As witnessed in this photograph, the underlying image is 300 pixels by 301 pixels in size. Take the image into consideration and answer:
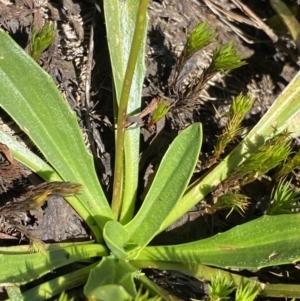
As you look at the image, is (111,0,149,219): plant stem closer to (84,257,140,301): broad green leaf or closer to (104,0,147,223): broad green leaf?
(104,0,147,223): broad green leaf

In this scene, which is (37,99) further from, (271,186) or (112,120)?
(271,186)

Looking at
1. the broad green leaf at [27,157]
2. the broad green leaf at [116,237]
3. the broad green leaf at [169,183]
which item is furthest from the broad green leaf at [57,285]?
the broad green leaf at [27,157]

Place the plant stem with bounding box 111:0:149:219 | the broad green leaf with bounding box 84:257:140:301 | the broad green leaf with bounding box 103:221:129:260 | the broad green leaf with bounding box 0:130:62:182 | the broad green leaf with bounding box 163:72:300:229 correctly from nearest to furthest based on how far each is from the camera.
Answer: the plant stem with bounding box 111:0:149:219
the broad green leaf with bounding box 84:257:140:301
the broad green leaf with bounding box 103:221:129:260
the broad green leaf with bounding box 0:130:62:182
the broad green leaf with bounding box 163:72:300:229

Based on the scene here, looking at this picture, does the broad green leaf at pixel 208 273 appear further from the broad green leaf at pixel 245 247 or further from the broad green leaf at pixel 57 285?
the broad green leaf at pixel 57 285

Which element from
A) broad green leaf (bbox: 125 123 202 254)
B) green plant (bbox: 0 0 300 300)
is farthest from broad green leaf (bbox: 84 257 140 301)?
broad green leaf (bbox: 125 123 202 254)

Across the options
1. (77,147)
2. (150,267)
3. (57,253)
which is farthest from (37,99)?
(150,267)

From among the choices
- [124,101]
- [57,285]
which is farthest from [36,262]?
[124,101]
